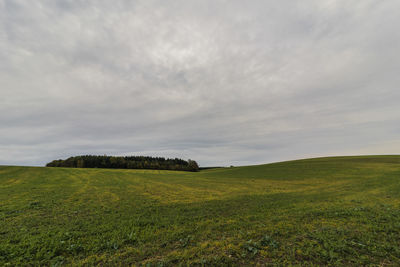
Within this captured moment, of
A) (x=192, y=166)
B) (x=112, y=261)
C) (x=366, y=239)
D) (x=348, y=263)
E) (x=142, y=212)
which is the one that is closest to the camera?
(x=348, y=263)

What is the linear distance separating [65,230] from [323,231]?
1797 cm

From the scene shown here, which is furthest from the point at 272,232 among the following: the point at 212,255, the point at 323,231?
the point at 212,255

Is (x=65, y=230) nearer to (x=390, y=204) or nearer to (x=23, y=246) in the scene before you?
(x=23, y=246)

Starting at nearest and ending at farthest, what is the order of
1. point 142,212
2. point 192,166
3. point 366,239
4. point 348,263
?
point 348,263 < point 366,239 < point 142,212 < point 192,166

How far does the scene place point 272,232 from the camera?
35.1 ft

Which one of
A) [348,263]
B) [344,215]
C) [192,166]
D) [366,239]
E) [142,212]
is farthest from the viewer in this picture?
[192,166]

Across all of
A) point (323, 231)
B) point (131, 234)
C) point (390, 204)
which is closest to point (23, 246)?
point (131, 234)

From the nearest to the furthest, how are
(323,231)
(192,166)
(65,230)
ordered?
1. (323,231)
2. (65,230)
3. (192,166)

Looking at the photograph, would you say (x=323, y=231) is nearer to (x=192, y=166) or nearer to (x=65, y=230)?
(x=65, y=230)

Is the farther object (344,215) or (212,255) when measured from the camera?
(344,215)

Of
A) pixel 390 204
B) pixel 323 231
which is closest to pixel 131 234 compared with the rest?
pixel 323 231

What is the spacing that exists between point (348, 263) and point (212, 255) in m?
6.12

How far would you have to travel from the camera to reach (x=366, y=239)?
934 cm

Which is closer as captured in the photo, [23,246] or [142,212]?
[23,246]
